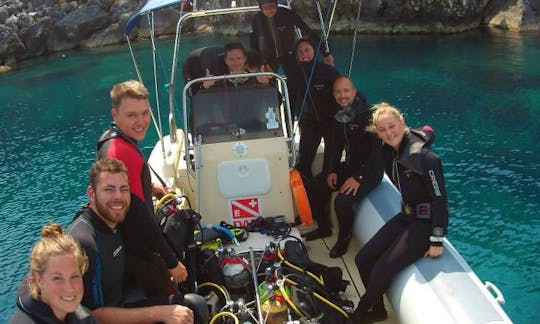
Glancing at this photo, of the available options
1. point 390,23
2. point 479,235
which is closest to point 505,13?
point 390,23

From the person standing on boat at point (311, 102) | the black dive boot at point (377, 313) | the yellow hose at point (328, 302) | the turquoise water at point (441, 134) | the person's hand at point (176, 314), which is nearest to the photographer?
the person's hand at point (176, 314)

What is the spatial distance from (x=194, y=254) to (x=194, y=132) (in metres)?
1.41

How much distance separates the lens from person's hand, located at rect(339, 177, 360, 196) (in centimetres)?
461

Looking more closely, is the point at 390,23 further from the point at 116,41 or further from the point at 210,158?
the point at 210,158

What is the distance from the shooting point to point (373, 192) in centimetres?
464

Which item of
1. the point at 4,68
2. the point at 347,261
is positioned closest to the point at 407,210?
the point at 347,261

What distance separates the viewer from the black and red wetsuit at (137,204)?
9.87ft

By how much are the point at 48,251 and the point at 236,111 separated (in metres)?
2.98

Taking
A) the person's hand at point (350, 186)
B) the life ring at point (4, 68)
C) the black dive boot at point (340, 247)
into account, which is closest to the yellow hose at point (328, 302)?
the black dive boot at point (340, 247)

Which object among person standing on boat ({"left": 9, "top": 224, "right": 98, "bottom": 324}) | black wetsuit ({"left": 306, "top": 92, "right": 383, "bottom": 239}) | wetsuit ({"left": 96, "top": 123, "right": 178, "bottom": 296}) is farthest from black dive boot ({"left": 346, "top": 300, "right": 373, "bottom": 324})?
person standing on boat ({"left": 9, "top": 224, "right": 98, "bottom": 324})

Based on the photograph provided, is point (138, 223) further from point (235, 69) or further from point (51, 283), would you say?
point (235, 69)

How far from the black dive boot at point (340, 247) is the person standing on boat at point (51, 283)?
2.87 m

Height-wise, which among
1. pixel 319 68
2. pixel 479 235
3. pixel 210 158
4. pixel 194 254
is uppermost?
pixel 319 68

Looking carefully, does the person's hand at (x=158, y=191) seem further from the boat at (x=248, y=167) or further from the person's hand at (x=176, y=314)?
the person's hand at (x=176, y=314)
